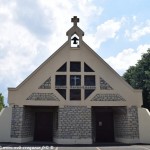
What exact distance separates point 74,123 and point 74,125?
15 cm

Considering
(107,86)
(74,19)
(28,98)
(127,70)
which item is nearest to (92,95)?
(107,86)

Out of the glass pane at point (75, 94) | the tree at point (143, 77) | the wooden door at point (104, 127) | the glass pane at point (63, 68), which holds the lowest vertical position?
the wooden door at point (104, 127)

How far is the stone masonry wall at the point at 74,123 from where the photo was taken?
63.5ft

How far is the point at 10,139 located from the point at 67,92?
18.8 feet

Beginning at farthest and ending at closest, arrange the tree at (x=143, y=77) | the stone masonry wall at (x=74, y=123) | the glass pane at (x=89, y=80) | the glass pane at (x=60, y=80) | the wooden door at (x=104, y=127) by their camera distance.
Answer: the tree at (x=143, y=77) → the wooden door at (x=104, y=127) → the glass pane at (x=89, y=80) → the glass pane at (x=60, y=80) → the stone masonry wall at (x=74, y=123)

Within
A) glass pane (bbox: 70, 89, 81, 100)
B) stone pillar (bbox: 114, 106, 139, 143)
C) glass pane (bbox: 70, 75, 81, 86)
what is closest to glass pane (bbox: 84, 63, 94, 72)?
glass pane (bbox: 70, 75, 81, 86)

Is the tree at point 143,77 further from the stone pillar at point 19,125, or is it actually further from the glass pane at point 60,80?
the stone pillar at point 19,125

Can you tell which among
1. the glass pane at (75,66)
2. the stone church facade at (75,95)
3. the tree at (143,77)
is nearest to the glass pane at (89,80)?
the stone church facade at (75,95)

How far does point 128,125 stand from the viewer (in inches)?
777

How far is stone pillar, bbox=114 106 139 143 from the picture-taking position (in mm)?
19609

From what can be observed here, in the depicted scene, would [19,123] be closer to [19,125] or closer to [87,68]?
[19,125]

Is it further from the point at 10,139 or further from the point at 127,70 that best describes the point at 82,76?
the point at 127,70

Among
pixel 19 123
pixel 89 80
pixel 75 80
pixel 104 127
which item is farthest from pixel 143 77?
pixel 19 123

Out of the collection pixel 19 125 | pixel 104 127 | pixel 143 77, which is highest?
pixel 143 77
